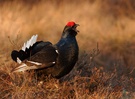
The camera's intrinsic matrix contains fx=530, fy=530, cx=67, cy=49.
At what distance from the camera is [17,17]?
24.7 ft

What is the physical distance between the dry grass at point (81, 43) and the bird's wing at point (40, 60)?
0.27 feet

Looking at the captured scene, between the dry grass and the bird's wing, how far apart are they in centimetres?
8

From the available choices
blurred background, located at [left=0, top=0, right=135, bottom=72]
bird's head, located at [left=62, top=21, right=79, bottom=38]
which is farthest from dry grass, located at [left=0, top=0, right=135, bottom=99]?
bird's head, located at [left=62, top=21, right=79, bottom=38]

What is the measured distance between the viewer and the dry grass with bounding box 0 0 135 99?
413 cm

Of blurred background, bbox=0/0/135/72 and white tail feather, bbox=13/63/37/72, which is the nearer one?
white tail feather, bbox=13/63/37/72

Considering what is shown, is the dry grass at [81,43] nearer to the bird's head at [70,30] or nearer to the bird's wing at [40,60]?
the bird's wing at [40,60]

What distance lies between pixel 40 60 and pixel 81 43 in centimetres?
304

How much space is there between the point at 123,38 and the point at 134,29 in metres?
0.25

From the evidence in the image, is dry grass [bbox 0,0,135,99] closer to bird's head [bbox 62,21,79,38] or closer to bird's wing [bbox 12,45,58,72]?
Result: bird's wing [bbox 12,45,58,72]

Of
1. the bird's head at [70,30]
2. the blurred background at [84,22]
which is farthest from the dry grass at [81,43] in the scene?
the bird's head at [70,30]

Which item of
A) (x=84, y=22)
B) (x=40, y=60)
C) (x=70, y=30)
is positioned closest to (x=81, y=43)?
(x=84, y=22)

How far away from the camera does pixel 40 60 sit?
4.14m

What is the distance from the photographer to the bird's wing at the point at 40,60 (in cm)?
411

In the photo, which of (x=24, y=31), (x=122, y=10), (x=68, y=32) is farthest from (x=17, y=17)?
(x=68, y=32)
